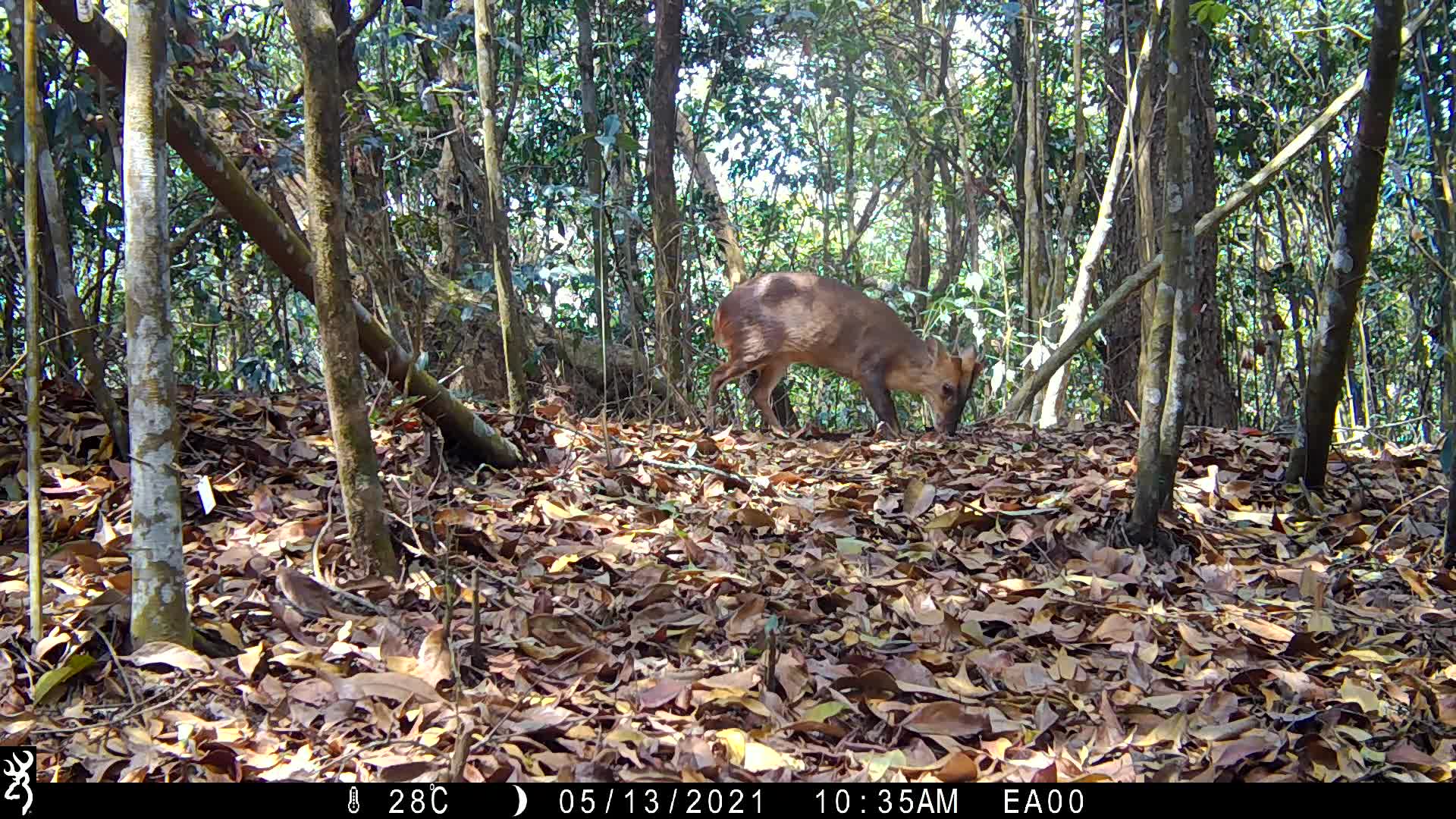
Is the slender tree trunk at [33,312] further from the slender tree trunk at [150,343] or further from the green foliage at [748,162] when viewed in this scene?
the green foliage at [748,162]

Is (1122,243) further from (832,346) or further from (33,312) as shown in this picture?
(33,312)

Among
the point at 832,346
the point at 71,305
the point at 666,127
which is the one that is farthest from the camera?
the point at 666,127

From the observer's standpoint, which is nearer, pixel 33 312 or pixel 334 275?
pixel 33 312

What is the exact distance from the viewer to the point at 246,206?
3.65m

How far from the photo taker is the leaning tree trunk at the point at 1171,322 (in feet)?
13.9

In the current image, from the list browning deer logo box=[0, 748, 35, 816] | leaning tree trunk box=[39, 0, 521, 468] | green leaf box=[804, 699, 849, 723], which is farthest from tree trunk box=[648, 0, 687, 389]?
browning deer logo box=[0, 748, 35, 816]

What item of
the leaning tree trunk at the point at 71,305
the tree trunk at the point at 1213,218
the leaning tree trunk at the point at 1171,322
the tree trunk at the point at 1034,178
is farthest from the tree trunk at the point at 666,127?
the leaning tree trunk at the point at 71,305

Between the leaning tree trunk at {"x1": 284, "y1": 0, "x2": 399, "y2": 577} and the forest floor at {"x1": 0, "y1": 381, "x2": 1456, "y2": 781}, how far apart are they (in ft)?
1.03

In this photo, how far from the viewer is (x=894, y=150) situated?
13164 mm

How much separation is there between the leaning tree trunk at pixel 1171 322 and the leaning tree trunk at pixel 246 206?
2.89 metres

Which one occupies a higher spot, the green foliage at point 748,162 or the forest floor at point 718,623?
the green foliage at point 748,162

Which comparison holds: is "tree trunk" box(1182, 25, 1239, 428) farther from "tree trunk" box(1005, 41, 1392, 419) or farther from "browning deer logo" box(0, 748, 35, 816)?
"browning deer logo" box(0, 748, 35, 816)

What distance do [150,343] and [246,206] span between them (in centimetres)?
86

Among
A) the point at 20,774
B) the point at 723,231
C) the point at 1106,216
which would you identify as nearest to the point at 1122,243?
the point at 1106,216
